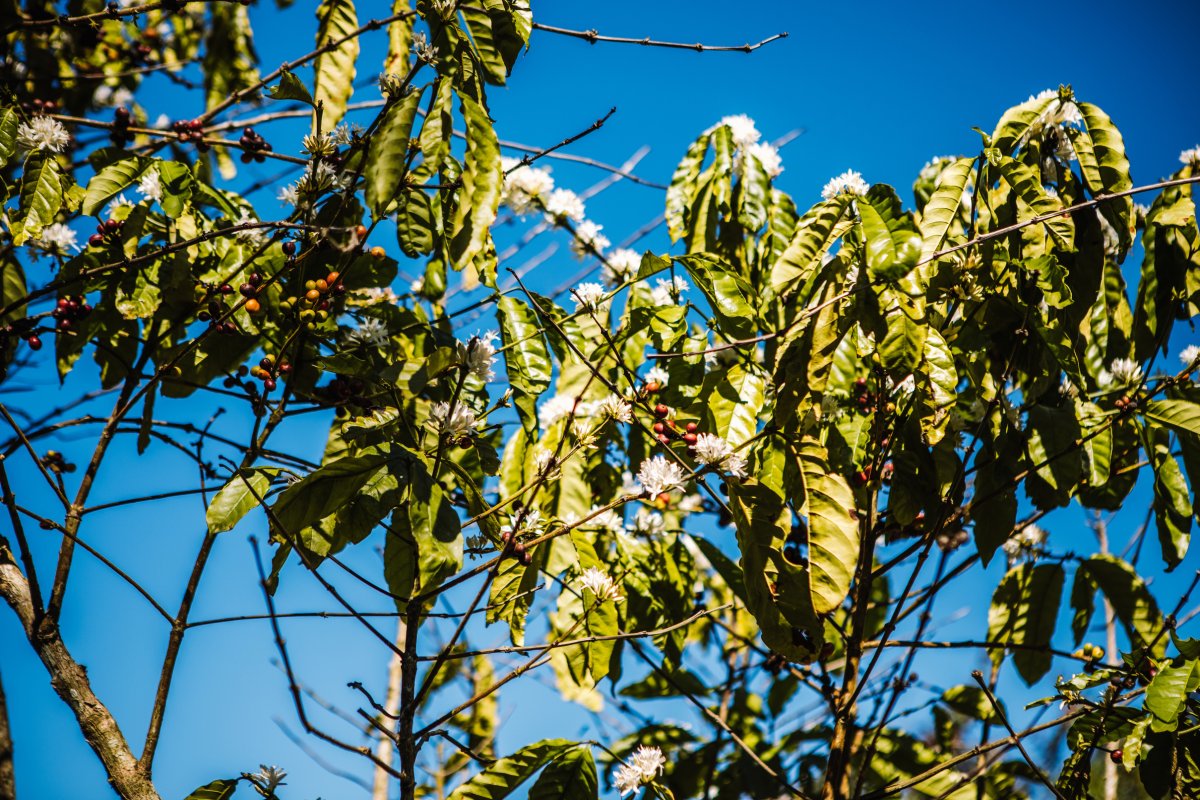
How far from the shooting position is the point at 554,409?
2.18 meters

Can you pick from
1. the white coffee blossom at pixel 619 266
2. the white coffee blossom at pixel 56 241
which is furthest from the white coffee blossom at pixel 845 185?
the white coffee blossom at pixel 56 241

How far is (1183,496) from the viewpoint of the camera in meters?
1.79

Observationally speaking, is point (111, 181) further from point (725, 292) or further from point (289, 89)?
point (725, 292)

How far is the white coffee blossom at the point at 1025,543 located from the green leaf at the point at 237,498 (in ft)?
6.16

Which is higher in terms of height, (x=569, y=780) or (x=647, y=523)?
(x=647, y=523)

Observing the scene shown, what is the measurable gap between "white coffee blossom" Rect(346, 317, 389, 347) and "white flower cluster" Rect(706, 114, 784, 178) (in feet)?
3.62

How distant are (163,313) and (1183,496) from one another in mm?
2095

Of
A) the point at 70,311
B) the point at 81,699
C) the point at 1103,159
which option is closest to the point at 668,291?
the point at 1103,159

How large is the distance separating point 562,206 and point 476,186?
129cm

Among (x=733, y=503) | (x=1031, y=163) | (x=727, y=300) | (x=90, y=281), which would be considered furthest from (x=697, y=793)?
(x=90, y=281)

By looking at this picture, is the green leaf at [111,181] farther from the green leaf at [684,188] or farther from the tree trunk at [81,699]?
the green leaf at [684,188]

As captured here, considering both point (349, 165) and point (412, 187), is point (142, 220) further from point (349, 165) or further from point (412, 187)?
point (412, 187)

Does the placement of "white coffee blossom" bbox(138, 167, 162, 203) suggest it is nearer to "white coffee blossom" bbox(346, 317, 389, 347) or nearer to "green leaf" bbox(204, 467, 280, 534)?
"white coffee blossom" bbox(346, 317, 389, 347)

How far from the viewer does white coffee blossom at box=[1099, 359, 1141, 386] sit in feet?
6.68
